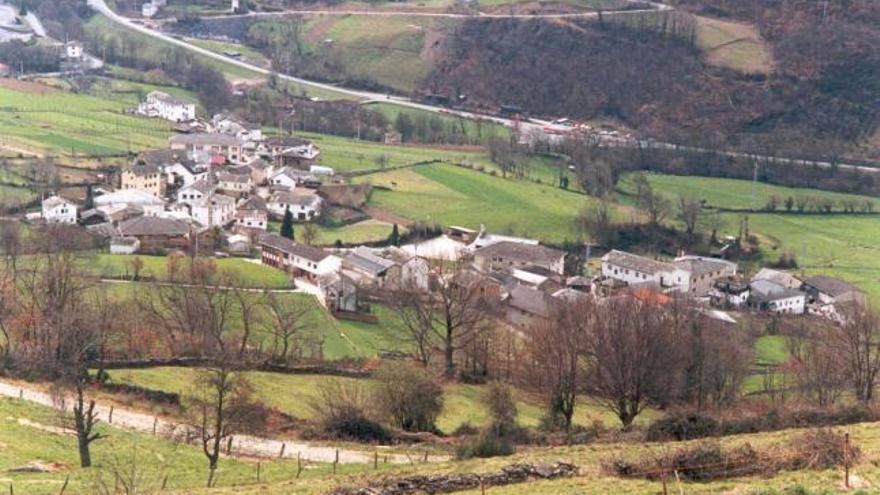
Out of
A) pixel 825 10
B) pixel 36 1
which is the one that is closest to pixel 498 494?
pixel 825 10

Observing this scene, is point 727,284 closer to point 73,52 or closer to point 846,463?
point 846,463

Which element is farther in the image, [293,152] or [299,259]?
[293,152]

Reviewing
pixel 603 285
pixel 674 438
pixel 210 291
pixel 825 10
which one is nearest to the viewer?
pixel 674 438

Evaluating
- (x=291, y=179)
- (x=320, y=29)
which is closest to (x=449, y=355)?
(x=291, y=179)

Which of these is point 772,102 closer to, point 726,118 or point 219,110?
point 726,118

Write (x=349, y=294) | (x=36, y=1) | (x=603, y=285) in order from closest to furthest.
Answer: (x=349, y=294) < (x=603, y=285) < (x=36, y=1)

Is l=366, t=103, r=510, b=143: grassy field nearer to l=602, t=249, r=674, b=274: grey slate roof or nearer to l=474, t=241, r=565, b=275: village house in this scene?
l=474, t=241, r=565, b=275: village house
